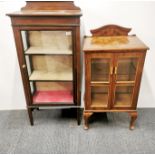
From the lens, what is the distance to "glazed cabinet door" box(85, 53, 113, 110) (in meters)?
1.65

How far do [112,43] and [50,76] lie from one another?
777mm

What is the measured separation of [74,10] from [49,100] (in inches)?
41.0

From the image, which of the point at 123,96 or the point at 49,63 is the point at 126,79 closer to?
the point at 123,96

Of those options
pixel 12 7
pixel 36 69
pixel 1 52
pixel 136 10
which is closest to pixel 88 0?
pixel 136 10

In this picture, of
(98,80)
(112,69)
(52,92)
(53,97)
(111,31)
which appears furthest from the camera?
(52,92)

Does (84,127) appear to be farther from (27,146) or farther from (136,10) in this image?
(136,10)

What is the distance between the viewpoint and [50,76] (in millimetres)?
1960

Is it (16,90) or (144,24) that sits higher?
(144,24)

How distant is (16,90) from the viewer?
2.31 meters

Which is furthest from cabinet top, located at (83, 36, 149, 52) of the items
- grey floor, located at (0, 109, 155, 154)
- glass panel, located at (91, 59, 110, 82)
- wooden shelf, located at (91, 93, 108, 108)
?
grey floor, located at (0, 109, 155, 154)

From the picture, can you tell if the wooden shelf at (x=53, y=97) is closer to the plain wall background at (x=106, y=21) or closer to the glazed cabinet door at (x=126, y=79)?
the plain wall background at (x=106, y=21)

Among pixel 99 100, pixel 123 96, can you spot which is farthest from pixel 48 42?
pixel 123 96

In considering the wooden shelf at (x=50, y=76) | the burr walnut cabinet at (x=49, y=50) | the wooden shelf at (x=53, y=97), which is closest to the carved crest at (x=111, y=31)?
the burr walnut cabinet at (x=49, y=50)

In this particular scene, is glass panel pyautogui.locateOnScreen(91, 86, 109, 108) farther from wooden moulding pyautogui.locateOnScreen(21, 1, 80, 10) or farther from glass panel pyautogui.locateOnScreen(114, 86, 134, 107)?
wooden moulding pyautogui.locateOnScreen(21, 1, 80, 10)
